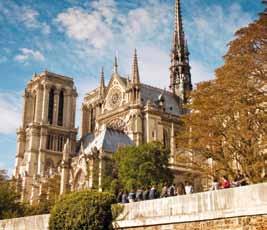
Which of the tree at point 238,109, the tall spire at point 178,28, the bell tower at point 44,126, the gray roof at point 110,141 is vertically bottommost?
the tree at point 238,109

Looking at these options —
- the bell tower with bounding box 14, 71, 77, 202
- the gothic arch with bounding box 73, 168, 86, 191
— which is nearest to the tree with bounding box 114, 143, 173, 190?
the gothic arch with bounding box 73, 168, 86, 191

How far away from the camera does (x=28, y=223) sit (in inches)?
840

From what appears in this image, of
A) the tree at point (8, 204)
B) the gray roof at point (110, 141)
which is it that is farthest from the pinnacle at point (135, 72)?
the tree at point (8, 204)

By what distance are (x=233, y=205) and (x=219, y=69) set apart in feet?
42.4

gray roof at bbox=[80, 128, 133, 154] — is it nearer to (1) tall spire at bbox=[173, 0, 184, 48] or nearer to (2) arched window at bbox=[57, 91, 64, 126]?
(2) arched window at bbox=[57, 91, 64, 126]

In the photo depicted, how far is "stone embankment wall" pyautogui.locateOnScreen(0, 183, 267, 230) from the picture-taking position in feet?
44.8

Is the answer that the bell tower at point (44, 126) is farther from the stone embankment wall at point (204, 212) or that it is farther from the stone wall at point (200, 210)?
the stone embankment wall at point (204, 212)

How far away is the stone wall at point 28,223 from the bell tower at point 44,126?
2153 inches

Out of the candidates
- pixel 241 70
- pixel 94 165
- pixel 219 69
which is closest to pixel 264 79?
pixel 241 70

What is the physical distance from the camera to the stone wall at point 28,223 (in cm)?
2027

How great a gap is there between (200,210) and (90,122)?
8429 centimetres

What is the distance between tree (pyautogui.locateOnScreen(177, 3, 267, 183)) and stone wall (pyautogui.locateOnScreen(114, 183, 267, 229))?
794 cm

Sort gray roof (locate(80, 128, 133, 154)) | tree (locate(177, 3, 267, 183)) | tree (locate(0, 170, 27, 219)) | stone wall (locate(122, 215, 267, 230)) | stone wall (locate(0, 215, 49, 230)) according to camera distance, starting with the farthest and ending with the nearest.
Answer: gray roof (locate(80, 128, 133, 154))
tree (locate(0, 170, 27, 219))
tree (locate(177, 3, 267, 183))
stone wall (locate(0, 215, 49, 230))
stone wall (locate(122, 215, 267, 230))

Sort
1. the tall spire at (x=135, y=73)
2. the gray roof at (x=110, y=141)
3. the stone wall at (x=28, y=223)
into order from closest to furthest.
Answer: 1. the stone wall at (x=28, y=223)
2. the gray roof at (x=110, y=141)
3. the tall spire at (x=135, y=73)
